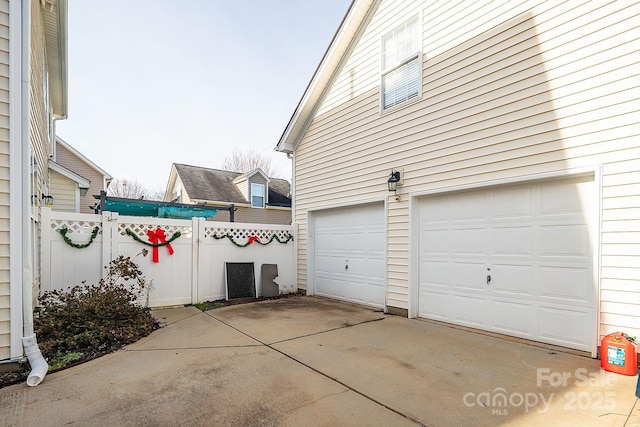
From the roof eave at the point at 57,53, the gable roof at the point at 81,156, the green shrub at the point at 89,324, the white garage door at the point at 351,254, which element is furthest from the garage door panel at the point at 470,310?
the gable roof at the point at 81,156

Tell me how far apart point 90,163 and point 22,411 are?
14.0 metres

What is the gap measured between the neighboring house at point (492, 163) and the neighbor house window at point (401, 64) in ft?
0.08

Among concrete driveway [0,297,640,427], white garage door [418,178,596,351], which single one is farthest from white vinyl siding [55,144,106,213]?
white garage door [418,178,596,351]

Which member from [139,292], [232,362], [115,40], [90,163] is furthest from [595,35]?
[90,163]

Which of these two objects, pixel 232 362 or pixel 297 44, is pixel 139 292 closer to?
pixel 232 362

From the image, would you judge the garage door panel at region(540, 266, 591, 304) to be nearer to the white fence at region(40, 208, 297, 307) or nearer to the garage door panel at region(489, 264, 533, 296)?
the garage door panel at region(489, 264, 533, 296)

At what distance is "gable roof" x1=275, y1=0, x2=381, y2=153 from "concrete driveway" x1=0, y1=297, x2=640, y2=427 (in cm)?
522

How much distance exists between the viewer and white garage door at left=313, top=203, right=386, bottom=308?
6.39 metres

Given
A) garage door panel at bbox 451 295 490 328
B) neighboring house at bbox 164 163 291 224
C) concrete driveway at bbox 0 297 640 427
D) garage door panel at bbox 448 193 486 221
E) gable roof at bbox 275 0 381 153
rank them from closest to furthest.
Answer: concrete driveway at bbox 0 297 640 427
garage door panel at bbox 451 295 490 328
garage door panel at bbox 448 193 486 221
gable roof at bbox 275 0 381 153
neighboring house at bbox 164 163 291 224

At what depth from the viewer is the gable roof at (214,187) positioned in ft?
53.7

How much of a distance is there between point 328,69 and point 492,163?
14.2 feet

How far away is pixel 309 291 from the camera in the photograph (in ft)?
26.3

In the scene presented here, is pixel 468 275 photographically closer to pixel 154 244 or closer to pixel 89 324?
pixel 89 324

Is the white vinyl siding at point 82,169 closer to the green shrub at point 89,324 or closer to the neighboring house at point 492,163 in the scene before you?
the green shrub at point 89,324
